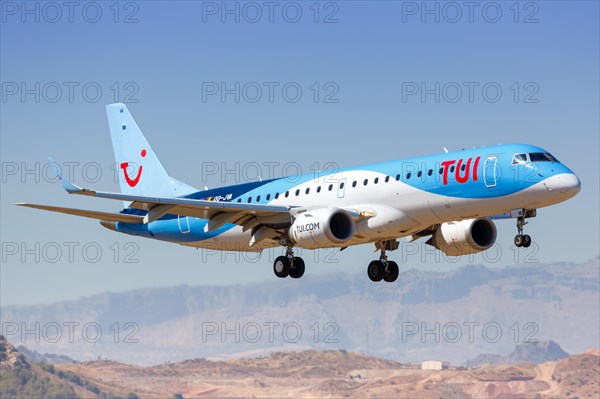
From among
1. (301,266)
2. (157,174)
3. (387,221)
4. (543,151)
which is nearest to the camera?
(543,151)

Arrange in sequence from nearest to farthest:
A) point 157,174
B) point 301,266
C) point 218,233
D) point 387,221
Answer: point 387,221
point 301,266
point 218,233
point 157,174

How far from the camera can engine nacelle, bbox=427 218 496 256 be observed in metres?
56.2

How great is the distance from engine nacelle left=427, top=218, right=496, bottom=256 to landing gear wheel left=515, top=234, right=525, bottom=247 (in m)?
6.60

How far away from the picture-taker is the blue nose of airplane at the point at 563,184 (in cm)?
4853

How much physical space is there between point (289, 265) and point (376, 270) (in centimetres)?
503

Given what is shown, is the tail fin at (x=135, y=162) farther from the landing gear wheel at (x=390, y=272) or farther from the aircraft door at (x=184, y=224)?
the landing gear wheel at (x=390, y=272)

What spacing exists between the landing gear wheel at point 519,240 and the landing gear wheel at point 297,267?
12.0 m

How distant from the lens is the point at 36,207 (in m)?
52.6

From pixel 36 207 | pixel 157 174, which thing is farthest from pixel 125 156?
pixel 36 207

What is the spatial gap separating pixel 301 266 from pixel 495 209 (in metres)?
11.1

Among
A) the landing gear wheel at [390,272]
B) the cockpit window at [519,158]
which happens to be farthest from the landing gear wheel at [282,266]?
the cockpit window at [519,158]

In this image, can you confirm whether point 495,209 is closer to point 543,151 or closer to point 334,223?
point 543,151

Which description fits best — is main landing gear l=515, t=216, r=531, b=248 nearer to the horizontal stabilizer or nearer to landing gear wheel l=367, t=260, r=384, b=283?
landing gear wheel l=367, t=260, r=384, b=283

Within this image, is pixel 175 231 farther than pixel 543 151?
Yes
